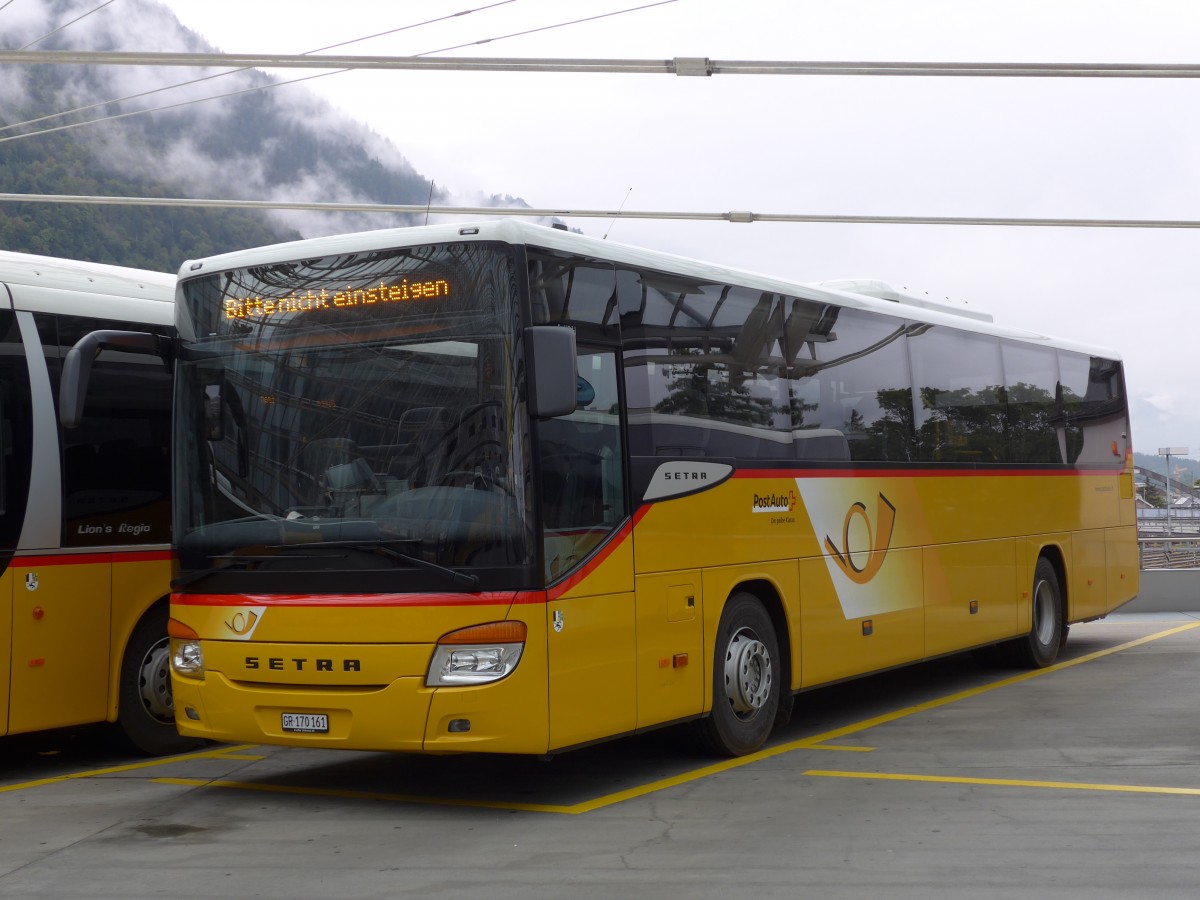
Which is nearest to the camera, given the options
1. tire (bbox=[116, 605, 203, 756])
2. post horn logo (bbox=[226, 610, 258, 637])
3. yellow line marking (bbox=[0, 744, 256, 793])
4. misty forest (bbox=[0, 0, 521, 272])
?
post horn logo (bbox=[226, 610, 258, 637])

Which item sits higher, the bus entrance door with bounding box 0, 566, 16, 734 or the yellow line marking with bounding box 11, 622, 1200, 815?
the bus entrance door with bounding box 0, 566, 16, 734

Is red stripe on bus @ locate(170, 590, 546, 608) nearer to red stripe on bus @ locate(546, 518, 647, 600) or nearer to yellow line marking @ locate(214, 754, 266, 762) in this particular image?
red stripe on bus @ locate(546, 518, 647, 600)

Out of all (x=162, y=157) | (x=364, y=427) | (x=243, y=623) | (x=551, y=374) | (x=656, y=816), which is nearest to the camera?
(x=551, y=374)

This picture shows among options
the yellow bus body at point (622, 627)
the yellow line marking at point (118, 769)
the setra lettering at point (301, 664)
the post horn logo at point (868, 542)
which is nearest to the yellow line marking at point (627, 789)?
the yellow bus body at point (622, 627)

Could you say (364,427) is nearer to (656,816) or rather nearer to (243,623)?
(243,623)

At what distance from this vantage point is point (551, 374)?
788 centimetres

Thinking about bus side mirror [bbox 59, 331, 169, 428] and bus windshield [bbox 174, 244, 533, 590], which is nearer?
bus windshield [bbox 174, 244, 533, 590]

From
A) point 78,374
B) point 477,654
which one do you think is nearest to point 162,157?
point 78,374

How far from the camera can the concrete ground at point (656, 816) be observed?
260 inches

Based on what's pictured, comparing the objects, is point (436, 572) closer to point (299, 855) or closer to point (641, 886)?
point (299, 855)

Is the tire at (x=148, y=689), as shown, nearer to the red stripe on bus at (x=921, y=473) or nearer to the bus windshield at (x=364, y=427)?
the bus windshield at (x=364, y=427)

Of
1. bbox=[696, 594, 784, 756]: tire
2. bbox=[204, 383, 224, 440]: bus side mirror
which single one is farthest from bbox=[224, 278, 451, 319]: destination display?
bbox=[696, 594, 784, 756]: tire

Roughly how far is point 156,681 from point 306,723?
2660 millimetres

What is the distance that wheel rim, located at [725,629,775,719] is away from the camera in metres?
9.87
